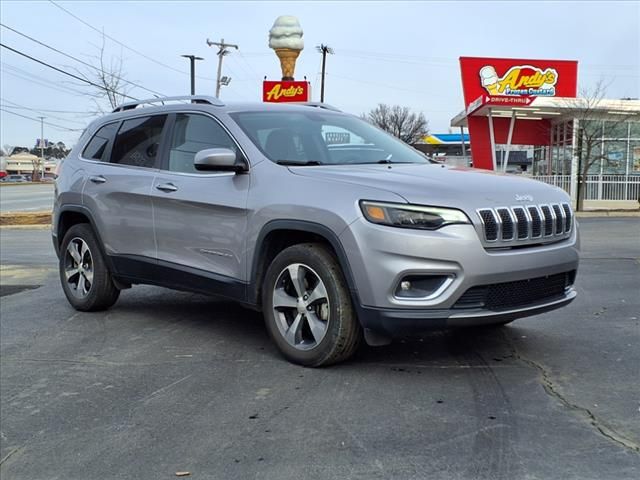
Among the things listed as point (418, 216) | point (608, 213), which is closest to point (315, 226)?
point (418, 216)

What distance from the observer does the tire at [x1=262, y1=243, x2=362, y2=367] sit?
4250 millimetres

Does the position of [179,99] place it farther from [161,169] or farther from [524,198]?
[524,198]

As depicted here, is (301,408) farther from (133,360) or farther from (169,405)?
(133,360)

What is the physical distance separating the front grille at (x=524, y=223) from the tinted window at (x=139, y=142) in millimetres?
3046

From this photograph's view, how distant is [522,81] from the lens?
89.2ft

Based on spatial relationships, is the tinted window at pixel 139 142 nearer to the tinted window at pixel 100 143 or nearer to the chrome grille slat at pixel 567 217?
the tinted window at pixel 100 143

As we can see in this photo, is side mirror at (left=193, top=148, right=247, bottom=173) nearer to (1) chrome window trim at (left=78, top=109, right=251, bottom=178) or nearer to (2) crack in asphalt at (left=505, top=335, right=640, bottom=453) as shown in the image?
(1) chrome window trim at (left=78, top=109, right=251, bottom=178)

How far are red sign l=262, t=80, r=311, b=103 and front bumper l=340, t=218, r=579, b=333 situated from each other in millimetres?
22293

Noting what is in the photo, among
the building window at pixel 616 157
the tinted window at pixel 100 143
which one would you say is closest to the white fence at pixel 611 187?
the building window at pixel 616 157

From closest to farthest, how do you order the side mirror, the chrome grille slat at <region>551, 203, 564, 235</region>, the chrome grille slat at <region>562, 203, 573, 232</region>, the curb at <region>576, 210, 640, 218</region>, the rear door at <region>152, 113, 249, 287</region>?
the chrome grille slat at <region>551, 203, 564, 235</region>
the chrome grille slat at <region>562, 203, 573, 232</region>
the side mirror
the rear door at <region>152, 113, 249, 287</region>
the curb at <region>576, 210, 640, 218</region>

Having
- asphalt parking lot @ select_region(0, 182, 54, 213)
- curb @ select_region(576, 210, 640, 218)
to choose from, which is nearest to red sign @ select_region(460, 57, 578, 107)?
curb @ select_region(576, 210, 640, 218)

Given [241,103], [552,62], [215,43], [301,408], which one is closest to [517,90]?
[552,62]

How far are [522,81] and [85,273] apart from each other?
955 inches

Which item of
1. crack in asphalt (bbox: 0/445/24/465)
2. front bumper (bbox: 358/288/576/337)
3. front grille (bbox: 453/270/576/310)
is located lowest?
crack in asphalt (bbox: 0/445/24/465)
